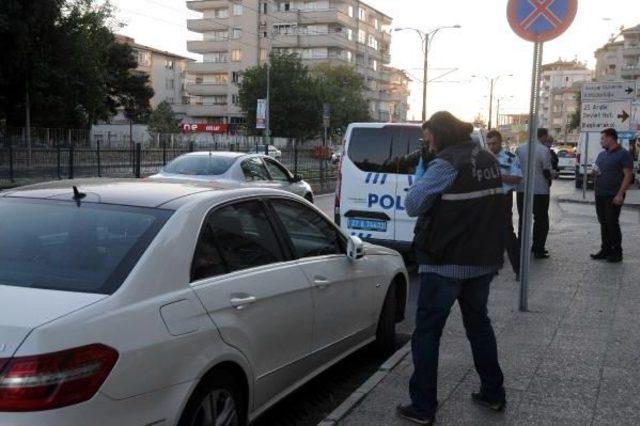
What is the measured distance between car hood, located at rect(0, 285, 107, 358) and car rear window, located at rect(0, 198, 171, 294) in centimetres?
7

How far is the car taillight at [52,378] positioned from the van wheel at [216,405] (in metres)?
0.54

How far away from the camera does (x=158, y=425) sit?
9.36 feet

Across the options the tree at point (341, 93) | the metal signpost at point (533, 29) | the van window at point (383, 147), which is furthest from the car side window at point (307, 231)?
the tree at point (341, 93)

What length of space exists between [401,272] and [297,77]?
6011 cm

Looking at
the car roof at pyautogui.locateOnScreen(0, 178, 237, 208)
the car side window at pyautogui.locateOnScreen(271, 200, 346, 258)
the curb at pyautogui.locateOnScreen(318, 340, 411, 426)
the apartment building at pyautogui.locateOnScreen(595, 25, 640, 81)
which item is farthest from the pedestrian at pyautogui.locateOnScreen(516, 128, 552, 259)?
the apartment building at pyautogui.locateOnScreen(595, 25, 640, 81)

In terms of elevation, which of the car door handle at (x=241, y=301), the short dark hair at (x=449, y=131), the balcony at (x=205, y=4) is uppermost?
the balcony at (x=205, y=4)

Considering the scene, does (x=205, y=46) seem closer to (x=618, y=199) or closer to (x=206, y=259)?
Answer: (x=618, y=199)

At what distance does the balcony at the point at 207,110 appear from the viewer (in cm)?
9319

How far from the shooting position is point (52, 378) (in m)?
2.55

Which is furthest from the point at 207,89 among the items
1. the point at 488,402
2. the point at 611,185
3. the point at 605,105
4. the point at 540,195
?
the point at 488,402

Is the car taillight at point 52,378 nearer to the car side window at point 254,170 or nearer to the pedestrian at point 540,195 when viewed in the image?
the pedestrian at point 540,195

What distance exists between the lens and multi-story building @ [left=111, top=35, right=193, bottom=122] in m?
99.9

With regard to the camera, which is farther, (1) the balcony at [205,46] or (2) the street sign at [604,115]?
(1) the balcony at [205,46]

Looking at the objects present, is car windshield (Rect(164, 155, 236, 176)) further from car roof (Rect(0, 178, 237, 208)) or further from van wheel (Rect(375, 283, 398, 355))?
car roof (Rect(0, 178, 237, 208))
